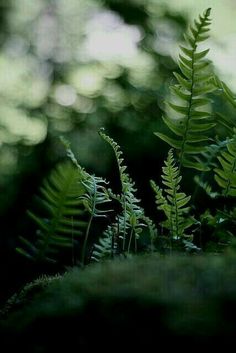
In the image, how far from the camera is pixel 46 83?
5.84 metres

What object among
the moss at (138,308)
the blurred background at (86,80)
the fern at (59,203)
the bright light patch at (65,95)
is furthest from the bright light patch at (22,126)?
the moss at (138,308)

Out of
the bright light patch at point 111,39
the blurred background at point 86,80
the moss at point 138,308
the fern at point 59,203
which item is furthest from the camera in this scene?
the bright light patch at point 111,39

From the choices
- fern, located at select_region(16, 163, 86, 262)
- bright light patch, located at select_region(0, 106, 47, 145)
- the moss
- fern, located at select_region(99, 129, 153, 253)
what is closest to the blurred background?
bright light patch, located at select_region(0, 106, 47, 145)

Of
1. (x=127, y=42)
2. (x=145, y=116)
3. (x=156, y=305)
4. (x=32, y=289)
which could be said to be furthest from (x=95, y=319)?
(x=127, y=42)

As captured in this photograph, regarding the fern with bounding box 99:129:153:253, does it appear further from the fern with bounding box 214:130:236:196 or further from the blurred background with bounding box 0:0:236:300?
the blurred background with bounding box 0:0:236:300

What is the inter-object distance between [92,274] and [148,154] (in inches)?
134

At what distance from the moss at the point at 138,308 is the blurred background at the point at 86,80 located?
2939 mm

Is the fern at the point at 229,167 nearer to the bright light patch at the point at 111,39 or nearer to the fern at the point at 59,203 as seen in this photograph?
the fern at the point at 59,203

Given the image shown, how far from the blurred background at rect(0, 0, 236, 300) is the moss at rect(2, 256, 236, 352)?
9.64 ft

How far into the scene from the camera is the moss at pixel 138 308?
76 cm

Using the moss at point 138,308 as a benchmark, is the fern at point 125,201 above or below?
below

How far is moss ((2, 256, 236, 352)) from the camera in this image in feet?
2.51

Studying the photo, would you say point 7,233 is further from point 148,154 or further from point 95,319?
point 95,319

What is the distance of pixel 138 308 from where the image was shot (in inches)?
32.1
